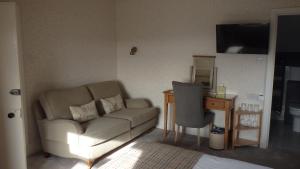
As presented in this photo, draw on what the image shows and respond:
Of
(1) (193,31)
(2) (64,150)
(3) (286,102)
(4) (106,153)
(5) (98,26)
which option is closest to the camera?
(2) (64,150)

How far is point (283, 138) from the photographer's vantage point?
4352 mm

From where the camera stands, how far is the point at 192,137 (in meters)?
4.33

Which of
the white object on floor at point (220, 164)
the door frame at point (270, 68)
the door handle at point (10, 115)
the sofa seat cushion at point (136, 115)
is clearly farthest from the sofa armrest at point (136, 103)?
the white object on floor at point (220, 164)

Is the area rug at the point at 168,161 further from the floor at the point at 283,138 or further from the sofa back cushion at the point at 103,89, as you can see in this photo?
the floor at the point at 283,138

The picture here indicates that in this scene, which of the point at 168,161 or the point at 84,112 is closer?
the point at 168,161

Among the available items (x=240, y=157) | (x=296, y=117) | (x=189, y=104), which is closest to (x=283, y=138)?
(x=296, y=117)

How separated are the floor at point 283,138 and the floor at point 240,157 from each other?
0.14 m

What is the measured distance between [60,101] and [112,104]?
2.93ft

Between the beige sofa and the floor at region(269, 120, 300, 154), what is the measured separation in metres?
2.07

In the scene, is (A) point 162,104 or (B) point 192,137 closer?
(B) point 192,137

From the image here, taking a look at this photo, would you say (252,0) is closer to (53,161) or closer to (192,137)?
(192,137)

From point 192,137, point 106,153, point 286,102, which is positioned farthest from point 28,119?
point 286,102

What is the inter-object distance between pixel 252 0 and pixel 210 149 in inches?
85.7

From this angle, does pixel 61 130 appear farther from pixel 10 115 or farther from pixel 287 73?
pixel 287 73
